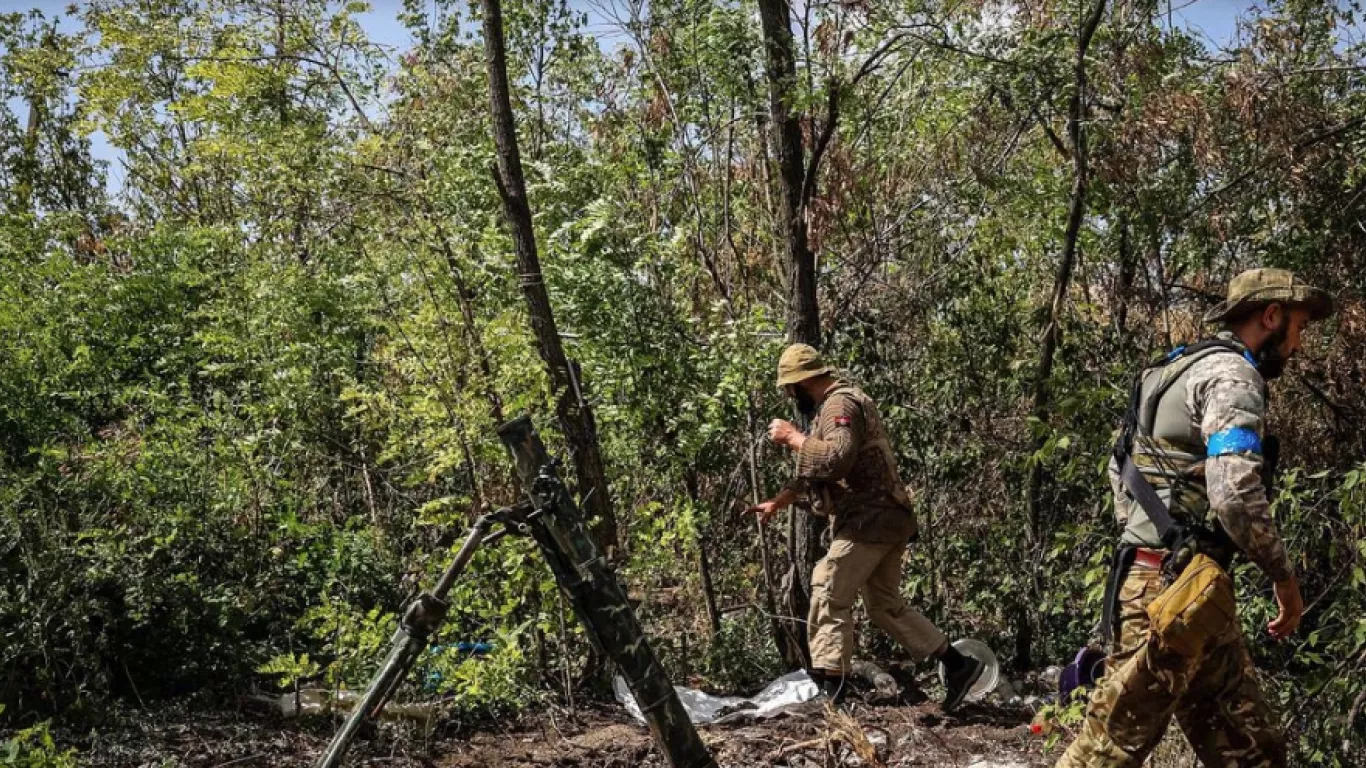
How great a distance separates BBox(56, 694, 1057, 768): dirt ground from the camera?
219 inches

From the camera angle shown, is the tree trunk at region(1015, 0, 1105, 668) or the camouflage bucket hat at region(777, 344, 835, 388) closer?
the camouflage bucket hat at region(777, 344, 835, 388)

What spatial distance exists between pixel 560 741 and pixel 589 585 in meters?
2.79

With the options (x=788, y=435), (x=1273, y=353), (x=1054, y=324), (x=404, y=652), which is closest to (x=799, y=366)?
(x=788, y=435)

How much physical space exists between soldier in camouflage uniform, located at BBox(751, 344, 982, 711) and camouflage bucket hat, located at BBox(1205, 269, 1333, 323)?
7.60 feet

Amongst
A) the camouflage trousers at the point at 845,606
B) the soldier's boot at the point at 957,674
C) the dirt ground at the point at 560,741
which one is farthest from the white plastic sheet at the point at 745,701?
the soldier's boot at the point at 957,674

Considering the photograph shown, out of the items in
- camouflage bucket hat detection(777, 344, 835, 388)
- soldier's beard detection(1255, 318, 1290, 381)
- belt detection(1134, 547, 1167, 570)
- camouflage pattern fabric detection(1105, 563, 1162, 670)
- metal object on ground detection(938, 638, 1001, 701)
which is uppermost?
camouflage bucket hat detection(777, 344, 835, 388)

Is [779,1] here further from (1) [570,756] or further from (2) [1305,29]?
(1) [570,756]

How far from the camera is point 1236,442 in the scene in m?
3.60

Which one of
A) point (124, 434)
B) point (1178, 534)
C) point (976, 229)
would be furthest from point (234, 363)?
point (1178, 534)

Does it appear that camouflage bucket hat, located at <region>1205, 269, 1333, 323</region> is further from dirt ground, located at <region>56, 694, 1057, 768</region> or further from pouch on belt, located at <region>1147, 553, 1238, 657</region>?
dirt ground, located at <region>56, 694, 1057, 768</region>

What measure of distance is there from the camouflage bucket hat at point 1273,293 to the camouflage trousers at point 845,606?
2.55 meters

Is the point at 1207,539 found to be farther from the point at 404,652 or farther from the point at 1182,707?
the point at 404,652

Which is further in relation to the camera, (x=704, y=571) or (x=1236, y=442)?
(x=704, y=571)

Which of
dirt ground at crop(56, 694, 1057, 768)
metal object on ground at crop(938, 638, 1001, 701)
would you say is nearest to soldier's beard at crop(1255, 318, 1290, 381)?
dirt ground at crop(56, 694, 1057, 768)
